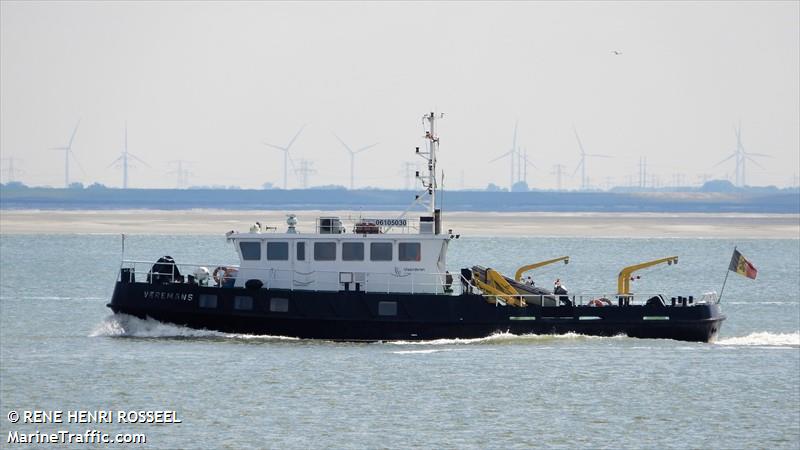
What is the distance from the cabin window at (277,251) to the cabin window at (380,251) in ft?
7.96

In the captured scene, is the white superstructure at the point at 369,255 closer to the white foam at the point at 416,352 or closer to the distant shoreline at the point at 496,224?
the white foam at the point at 416,352

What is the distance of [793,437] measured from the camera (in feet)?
111

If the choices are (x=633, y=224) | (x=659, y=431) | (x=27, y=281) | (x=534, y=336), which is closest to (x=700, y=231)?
(x=633, y=224)

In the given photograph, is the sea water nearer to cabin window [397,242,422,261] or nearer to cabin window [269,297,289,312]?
cabin window [269,297,289,312]

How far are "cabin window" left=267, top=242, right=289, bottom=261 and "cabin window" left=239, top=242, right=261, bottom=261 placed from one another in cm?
30

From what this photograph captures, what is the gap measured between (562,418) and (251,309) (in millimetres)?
12070

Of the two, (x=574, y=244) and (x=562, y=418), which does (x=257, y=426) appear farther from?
(x=574, y=244)

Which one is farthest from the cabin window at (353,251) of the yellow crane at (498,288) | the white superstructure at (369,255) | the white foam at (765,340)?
the white foam at (765,340)

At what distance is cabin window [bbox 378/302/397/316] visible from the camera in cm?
4381

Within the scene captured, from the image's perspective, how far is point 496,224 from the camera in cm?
16450

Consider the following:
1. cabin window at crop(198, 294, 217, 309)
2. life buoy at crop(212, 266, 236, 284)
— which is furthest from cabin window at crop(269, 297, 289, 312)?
life buoy at crop(212, 266, 236, 284)

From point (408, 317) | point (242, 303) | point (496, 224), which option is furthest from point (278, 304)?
point (496, 224)

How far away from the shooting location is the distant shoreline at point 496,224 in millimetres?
144500

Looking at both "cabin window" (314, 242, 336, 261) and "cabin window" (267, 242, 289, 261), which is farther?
"cabin window" (267, 242, 289, 261)
